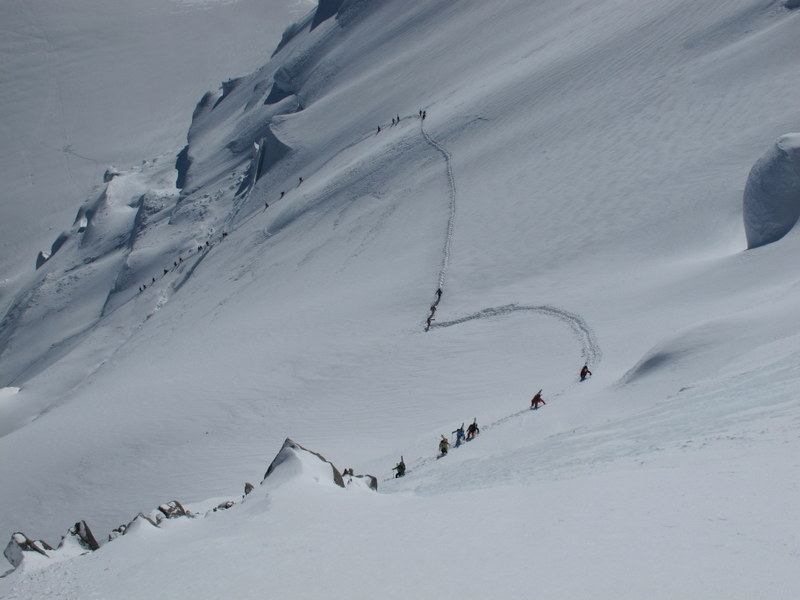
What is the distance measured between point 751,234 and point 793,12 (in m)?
17.2

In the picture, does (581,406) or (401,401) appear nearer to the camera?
(581,406)

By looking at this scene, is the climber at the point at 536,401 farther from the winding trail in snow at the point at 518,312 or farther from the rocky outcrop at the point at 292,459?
the rocky outcrop at the point at 292,459

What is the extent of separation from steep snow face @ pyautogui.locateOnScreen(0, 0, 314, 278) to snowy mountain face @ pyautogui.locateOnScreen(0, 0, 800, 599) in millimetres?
24436

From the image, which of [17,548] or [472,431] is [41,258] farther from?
[17,548]

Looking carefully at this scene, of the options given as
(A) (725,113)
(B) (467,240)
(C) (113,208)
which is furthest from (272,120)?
(A) (725,113)

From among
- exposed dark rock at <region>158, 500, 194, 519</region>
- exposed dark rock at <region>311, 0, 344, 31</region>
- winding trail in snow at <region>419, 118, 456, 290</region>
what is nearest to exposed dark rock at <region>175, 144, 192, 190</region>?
exposed dark rock at <region>311, 0, 344, 31</region>

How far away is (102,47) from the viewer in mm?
99875

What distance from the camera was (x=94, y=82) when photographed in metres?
95.0

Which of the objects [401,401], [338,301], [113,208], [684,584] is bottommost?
[684,584]

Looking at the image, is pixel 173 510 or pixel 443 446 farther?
pixel 443 446

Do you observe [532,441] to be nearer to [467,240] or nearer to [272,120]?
[467,240]

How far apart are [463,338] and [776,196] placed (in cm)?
963

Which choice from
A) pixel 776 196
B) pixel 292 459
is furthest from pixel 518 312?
pixel 292 459

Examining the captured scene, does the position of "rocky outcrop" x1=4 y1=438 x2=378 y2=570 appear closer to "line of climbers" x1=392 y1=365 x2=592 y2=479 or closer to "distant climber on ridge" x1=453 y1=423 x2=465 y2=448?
"line of climbers" x1=392 y1=365 x2=592 y2=479
